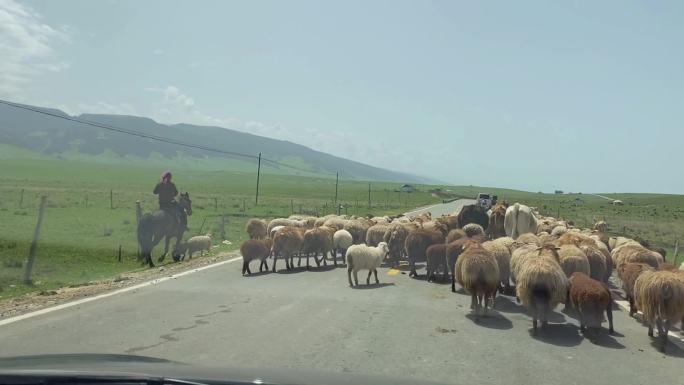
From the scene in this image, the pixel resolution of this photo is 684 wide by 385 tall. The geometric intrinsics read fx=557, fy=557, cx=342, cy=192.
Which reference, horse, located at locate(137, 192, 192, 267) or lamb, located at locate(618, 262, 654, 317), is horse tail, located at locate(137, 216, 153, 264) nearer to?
horse, located at locate(137, 192, 192, 267)

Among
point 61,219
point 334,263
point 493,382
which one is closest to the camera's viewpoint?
point 493,382

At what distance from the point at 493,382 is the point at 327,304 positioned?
14.1 ft

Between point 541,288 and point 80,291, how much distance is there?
843 centimetres

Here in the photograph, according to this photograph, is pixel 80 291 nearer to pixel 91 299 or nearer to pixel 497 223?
pixel 91 299

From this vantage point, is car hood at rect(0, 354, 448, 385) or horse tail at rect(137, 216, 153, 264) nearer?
car hood at rect(0, 354, 448, 385)

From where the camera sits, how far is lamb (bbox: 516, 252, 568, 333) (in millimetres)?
8422

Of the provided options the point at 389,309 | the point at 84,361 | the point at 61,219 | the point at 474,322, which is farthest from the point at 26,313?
the point at 61,219

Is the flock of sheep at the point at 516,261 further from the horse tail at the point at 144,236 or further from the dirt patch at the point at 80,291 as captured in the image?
the horse tail at the point at 144,236

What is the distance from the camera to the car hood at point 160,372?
2771 mm

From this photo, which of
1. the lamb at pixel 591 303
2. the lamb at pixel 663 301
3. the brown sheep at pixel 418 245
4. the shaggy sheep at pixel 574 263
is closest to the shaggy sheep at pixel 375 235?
the brown sheep at pixel 418 245

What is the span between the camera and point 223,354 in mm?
6438

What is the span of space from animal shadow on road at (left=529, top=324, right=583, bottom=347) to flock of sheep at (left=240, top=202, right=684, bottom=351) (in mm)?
157

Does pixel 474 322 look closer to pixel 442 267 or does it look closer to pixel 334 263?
pixel 442 267

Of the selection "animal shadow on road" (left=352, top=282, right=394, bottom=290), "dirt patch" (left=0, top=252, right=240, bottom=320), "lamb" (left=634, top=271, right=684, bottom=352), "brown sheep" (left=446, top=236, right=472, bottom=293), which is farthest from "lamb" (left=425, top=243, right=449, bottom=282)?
"dirt patch" (left=0, top=252, right=240, bottom=320)
